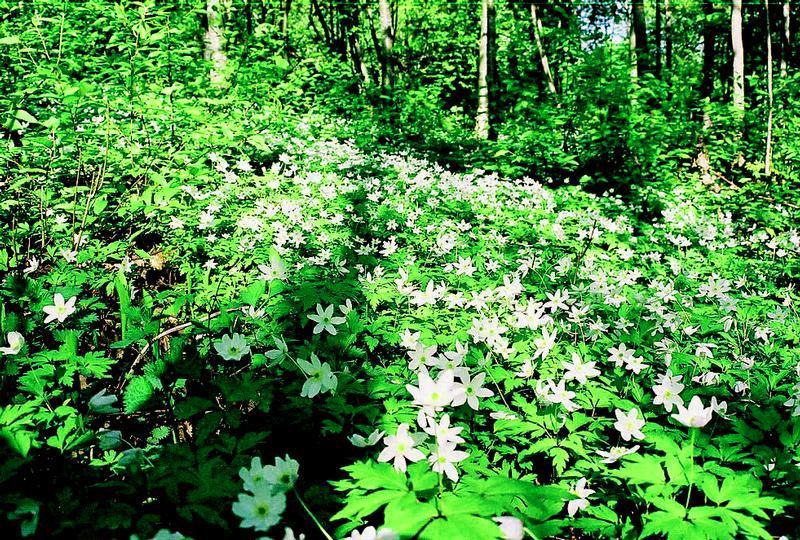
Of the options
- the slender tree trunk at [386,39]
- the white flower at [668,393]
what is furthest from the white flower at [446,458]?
the slender tree trunk at [386,39]

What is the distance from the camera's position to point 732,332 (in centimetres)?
300

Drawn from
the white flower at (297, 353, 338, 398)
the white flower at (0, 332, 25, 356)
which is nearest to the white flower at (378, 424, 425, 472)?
the white flower at (297, 353, 338, 398)

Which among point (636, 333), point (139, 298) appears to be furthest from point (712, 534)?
point (139, 298)

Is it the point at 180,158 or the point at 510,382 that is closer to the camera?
the point at 510,382

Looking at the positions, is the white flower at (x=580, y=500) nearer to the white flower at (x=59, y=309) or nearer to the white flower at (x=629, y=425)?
the white flower at (x=629, y=425)

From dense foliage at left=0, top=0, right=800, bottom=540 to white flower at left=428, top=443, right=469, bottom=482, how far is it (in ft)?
0.04

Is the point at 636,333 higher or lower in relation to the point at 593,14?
lower

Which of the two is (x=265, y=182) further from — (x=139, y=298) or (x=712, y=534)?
(x=712, y=534)

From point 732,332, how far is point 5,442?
3.89 metres

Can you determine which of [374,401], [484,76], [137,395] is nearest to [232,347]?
[137,395]

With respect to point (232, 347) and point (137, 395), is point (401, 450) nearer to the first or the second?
point (232, 347)

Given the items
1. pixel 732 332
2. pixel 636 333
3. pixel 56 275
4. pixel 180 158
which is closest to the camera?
pixel 56 275

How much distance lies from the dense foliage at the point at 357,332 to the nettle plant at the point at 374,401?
16 mm

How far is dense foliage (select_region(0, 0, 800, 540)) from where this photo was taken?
130 cm
